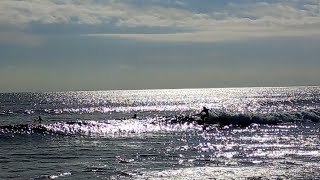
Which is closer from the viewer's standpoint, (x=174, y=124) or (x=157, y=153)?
(x=157, y=153)

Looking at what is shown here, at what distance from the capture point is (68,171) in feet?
86.8

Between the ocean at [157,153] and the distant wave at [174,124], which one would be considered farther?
the distant wave at [174,124]

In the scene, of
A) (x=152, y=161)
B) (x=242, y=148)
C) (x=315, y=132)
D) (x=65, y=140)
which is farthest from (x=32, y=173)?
(x=315, y=132)

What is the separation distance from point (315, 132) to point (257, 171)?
24.4m

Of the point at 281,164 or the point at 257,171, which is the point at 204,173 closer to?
the point at 257,171

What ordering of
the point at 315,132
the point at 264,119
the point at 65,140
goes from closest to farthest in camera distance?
the point at 65,140, the point at 315,132, the point at 264,119

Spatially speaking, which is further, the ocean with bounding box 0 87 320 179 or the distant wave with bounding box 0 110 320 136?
the distant wave with bounding box 0 110 320 136

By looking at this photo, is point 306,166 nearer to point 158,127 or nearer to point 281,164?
point 281,164

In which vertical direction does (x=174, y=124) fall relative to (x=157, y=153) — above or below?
below

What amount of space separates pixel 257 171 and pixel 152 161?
279 inches

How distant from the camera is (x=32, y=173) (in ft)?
84.7

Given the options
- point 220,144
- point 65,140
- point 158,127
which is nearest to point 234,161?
point 220,144

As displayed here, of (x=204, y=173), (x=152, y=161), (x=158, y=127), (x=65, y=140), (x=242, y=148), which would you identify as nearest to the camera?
(x=204, y=173)

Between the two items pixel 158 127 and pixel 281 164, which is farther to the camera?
pixel 158 127
